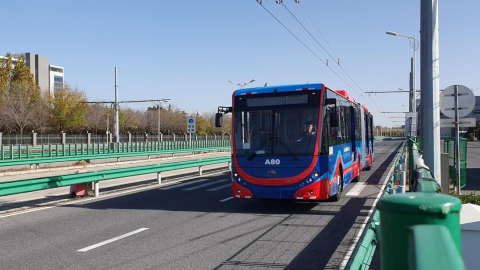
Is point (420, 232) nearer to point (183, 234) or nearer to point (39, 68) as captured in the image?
point (183, 234)

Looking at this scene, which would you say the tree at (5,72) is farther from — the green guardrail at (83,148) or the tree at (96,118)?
the green guardrail at (83,148)

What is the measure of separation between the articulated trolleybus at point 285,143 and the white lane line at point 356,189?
7.39 ft

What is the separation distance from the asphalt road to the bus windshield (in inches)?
59.7

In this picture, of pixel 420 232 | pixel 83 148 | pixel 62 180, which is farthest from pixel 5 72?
pixel 420 232

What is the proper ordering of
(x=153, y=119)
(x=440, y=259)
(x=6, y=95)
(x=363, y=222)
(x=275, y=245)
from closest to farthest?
(x=440, y=259), (x=275, y=245), (x=363, y=222), (x=6, y=95), (x=153, y=119)

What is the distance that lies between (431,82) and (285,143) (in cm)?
351

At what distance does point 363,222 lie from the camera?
9.18 metres

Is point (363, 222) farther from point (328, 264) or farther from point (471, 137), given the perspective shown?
point (471, 137)

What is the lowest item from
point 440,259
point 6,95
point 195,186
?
point 195,186

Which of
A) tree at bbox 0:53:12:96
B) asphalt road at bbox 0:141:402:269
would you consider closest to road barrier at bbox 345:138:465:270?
asphalt road at bbox 0:141:402:269

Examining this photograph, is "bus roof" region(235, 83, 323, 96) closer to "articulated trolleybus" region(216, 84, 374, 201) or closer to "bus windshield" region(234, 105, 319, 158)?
"articulated trolleybus" region(216, 84, 374, 201)

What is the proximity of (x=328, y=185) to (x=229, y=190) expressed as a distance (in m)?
5.45

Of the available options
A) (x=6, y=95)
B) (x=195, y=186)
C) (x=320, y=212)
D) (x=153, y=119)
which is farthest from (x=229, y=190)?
(x=153, y=119)

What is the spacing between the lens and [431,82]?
8742 millimetres
